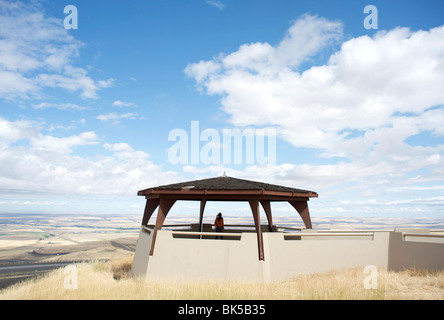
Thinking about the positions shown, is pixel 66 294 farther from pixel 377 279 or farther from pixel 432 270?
pixel 432 270

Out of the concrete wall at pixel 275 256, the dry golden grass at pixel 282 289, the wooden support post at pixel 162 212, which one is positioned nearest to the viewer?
the dry golden grass at pixel 282 289

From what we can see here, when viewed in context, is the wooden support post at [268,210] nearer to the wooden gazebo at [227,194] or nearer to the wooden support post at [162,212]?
the wooden gazebo at [227,194]

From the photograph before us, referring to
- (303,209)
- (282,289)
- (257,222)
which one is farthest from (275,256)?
(303,209)

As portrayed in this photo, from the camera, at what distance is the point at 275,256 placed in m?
15.0

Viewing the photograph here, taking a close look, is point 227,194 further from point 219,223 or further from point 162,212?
point 219,223

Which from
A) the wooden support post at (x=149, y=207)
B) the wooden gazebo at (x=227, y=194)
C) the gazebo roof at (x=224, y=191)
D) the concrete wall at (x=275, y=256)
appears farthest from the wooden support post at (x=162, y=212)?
the wooden support post at (x=149, y=207)

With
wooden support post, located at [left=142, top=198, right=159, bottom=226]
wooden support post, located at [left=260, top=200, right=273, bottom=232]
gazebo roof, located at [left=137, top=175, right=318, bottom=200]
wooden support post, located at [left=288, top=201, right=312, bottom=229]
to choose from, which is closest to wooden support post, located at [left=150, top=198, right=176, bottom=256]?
gazebo roof, located at [left=137, top=175, right=318, bottom=200]

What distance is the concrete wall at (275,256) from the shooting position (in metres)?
14.6

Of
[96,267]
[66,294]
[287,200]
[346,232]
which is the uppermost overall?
[287,200]

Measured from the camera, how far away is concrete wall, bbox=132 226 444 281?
1461cm

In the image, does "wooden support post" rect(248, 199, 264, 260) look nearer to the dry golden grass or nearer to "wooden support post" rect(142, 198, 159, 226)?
the dry golden grass
